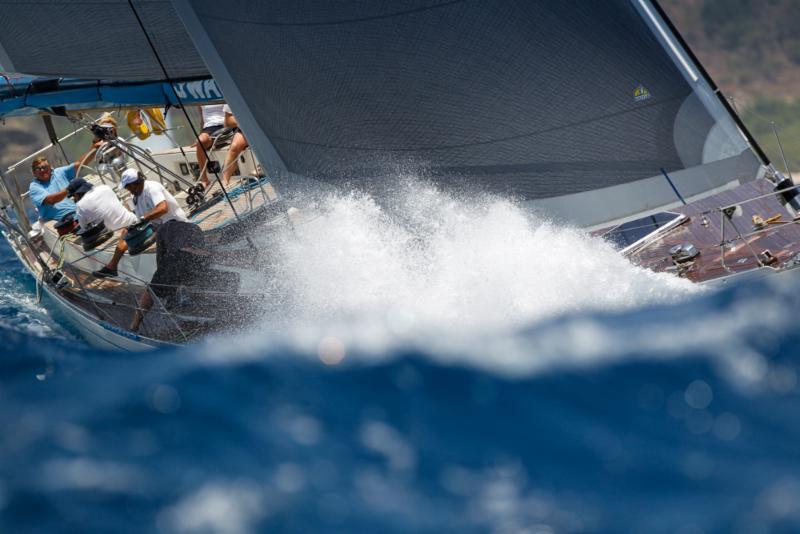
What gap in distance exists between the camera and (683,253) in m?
4.76

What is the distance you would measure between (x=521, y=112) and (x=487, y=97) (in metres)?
0.21

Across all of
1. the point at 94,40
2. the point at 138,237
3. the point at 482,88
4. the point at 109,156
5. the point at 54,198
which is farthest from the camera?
the point at 109,156

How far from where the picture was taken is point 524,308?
461cm

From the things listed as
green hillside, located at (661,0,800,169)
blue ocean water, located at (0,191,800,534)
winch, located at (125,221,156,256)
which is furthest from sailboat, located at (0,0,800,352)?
green hillside, located at (661,0,800,169)

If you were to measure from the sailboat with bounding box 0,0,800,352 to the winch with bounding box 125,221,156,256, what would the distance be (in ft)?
3.07

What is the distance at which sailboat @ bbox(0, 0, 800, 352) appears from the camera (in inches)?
179

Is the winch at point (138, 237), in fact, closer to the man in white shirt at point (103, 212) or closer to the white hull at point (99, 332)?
the man in white shirt at point (103, 212)

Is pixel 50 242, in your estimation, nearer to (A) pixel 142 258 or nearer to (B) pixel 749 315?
(A) pixel 142 258

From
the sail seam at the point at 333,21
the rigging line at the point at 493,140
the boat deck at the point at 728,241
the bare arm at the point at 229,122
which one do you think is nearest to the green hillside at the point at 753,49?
the boat deck at the point at 728,241

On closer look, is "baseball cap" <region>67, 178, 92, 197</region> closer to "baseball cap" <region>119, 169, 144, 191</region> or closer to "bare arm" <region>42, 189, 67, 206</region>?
"bare arm" <region>42, 189, 67, 206</region>

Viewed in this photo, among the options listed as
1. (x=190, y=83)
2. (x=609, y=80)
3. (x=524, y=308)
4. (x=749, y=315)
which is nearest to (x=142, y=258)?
(x=190, y=83)

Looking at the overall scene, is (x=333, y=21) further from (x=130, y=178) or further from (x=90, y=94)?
(x=90, y=94)

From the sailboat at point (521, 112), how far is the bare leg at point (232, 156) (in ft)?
3.81

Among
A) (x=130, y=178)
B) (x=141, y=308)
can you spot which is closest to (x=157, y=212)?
(x=130, y=178)
